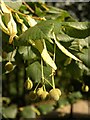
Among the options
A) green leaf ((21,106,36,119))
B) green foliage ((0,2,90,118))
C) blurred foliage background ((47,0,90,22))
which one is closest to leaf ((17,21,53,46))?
green foliage ((0,2,90,118))

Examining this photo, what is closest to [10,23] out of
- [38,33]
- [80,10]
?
[38,33]

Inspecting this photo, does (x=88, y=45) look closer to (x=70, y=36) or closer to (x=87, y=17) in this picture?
(x=70, y=36)

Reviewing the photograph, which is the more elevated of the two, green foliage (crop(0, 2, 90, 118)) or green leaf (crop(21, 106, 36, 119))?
green foliage (crop(0, 2, 90, 118))

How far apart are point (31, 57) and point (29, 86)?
12 centimetres

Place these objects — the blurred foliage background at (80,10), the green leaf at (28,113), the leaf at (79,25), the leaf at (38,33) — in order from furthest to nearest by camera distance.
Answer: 1. the blurred foliage background at (80,10)
2. the green leaf at (28,113)
3. the leaf at (79,25)
4. the leaf at (38,33)

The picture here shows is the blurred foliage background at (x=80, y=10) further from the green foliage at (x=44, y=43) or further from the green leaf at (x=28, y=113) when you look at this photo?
the green foliage at (x=44, y=43)

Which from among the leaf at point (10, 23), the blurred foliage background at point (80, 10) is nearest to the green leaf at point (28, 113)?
the blurred foliage background at point (80, 10)

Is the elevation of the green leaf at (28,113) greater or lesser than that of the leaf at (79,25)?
lesser

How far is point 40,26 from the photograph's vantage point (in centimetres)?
72

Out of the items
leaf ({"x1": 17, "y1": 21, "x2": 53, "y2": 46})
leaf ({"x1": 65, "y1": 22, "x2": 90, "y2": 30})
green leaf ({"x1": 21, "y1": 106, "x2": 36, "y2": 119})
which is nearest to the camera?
leaf ({"x1": 17, "y1": 21, "x2": 53, "y2": 46})

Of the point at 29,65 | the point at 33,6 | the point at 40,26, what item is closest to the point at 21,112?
the point at 33,6

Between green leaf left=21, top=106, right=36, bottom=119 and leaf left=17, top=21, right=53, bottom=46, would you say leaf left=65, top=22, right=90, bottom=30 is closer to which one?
leaf left=17, top=21, right=53, bottom=46

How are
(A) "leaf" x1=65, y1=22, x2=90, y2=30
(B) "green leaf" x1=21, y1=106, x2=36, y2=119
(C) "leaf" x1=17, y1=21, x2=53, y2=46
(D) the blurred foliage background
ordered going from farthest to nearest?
(D) the blurred foliage background, (B) "green leaf" x1=21, y1=106, x2=36, y2=119, (A) "leaf" x1=65, y1=22, x2=90, y2=30, (C) "leaf" x1=17, y1=21, x2=53, y2=46

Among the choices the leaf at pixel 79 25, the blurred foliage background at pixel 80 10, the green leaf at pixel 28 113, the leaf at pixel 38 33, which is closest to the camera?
Answer: the leaf at pixel 38 33
